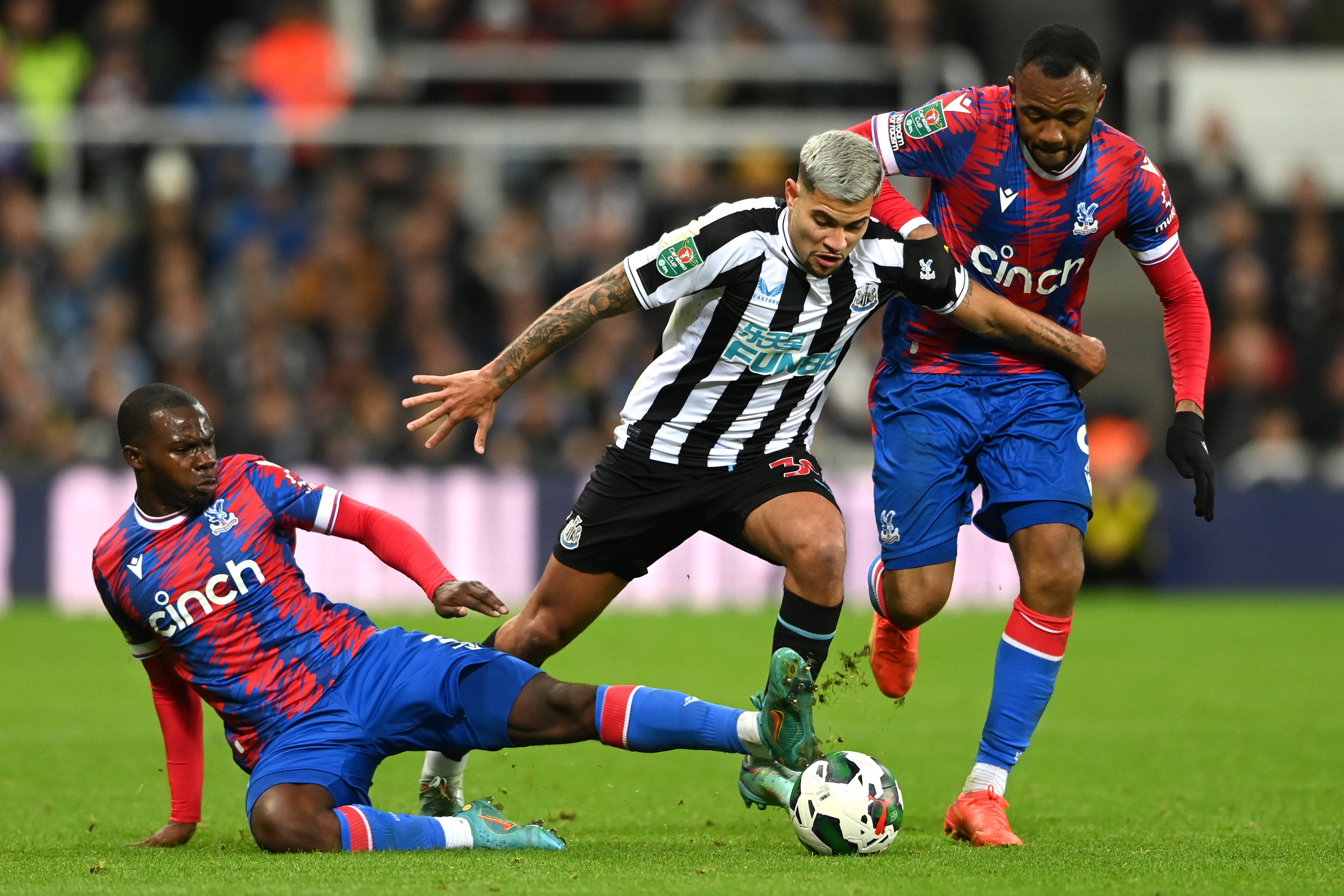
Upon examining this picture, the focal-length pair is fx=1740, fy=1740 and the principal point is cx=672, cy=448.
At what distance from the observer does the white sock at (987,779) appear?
5.61 metres

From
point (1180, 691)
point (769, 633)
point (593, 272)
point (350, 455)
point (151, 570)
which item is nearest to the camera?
point (151, 570)

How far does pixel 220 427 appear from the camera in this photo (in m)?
13.7

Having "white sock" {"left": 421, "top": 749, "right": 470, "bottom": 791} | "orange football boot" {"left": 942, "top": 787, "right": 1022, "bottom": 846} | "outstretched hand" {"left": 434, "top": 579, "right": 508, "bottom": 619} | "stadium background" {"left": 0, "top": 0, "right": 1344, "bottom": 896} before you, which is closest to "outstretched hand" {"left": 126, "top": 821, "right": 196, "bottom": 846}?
"white sock" {"left": 421, "top": 749, "right": 470, "bottom": 791}

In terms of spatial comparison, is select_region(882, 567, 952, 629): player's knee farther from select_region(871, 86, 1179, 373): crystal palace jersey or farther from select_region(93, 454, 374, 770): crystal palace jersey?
select_region(93, 454, 374, 770): crystal palace jersey

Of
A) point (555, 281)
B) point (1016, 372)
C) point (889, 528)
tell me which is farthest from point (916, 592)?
point (555, 281)

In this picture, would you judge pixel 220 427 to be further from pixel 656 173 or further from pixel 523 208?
pixel 656 173

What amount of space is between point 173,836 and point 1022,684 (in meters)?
2.75

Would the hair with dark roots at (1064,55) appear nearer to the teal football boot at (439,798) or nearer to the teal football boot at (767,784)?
the teal football boot at (767,784)

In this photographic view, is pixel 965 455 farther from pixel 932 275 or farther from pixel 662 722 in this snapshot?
pixel 662 722

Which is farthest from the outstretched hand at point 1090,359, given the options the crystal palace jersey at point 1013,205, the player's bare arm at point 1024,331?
the crystal palace jersey at point 1013,205

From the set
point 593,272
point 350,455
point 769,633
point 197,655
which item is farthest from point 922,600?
point 593,272

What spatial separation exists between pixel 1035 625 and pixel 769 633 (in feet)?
20.8

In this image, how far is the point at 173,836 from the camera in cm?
543

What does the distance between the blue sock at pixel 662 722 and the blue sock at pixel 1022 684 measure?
1064mm
